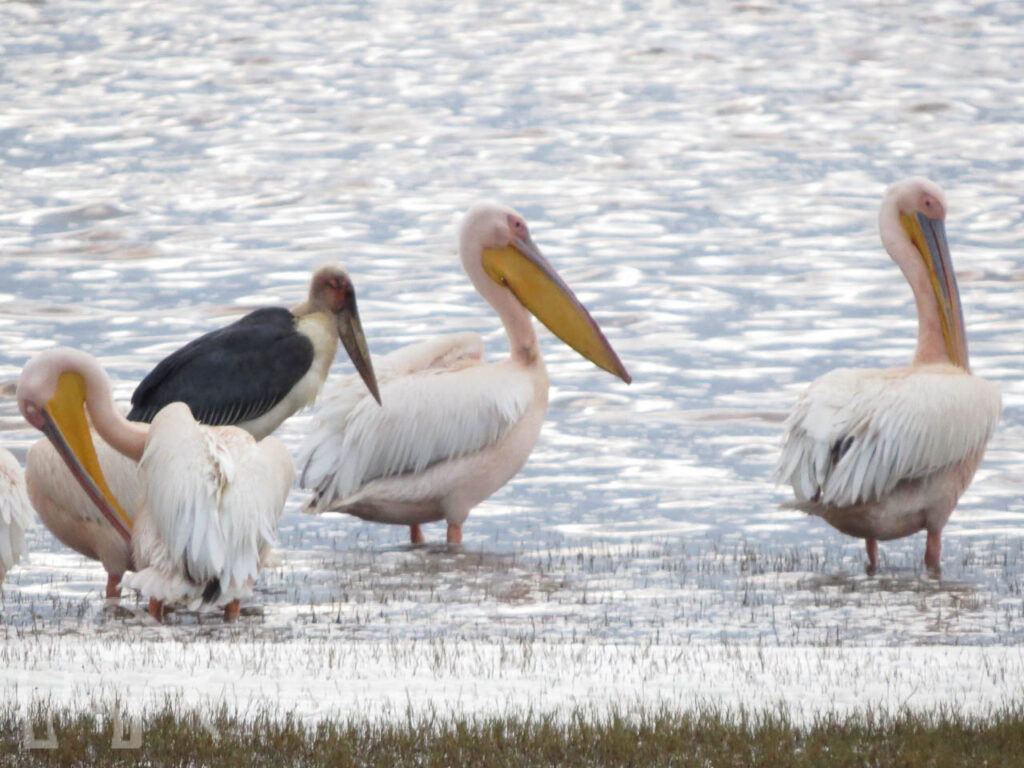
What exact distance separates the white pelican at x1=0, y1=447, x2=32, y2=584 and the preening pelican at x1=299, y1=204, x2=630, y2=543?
210 centimetres

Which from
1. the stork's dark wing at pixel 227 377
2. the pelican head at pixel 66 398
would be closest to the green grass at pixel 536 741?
the pelican head at pixel 66 398

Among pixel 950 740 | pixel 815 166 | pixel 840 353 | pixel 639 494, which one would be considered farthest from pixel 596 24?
pixel 950 740

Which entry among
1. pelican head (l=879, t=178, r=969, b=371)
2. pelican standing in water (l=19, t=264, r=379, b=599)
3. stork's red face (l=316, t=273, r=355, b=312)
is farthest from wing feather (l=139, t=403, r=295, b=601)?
pelican head (l=879, t=178, r=969, b=371)

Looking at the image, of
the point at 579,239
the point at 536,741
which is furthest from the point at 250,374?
the point at 579,239

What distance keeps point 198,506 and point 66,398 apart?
1033mm

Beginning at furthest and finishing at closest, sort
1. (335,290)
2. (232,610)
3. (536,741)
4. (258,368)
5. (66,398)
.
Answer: (335,290) → (258,368) → (66,398) → (232,610) → (536,741)

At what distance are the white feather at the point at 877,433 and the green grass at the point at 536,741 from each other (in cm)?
291

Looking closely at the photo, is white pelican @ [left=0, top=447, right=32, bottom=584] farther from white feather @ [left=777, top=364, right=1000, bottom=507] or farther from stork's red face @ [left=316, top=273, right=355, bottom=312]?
white feather @ [left=777, top=364, right=1000, bottom=507]

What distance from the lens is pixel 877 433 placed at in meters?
8.08

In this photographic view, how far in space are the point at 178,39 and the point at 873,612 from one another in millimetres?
30532

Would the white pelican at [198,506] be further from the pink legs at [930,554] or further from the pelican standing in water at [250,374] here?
the pink legs at [930,554]

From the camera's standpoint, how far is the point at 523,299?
9977 mm

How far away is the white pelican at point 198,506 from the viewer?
23.2 feet

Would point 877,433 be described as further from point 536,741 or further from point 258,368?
point 536,741
